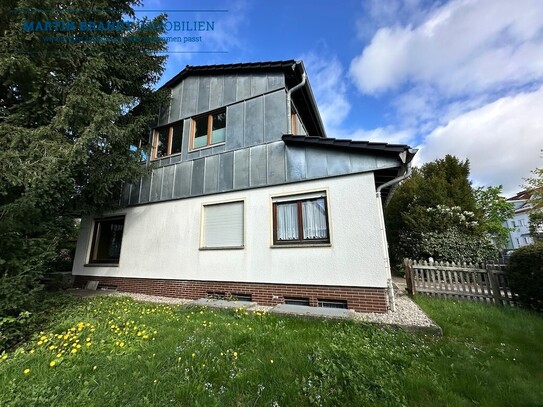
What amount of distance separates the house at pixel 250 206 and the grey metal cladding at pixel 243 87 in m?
0.04

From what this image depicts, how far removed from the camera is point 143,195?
30.5 feet

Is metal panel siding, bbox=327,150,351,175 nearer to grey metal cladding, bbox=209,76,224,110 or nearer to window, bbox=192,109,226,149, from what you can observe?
window, bbox=192,109,226,149

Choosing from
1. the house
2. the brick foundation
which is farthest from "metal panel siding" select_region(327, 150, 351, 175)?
the brick foundation

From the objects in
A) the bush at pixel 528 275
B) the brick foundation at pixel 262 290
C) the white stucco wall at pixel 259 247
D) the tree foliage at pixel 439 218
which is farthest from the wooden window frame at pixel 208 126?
the tree foliage at pixel 439 218

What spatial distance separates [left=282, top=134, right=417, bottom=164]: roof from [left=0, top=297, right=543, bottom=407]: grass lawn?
3.69 meters

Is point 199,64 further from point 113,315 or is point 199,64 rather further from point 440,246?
point 440,246

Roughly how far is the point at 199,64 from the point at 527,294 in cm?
1202

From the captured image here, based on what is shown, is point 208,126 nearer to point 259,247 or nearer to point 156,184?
point 156,184

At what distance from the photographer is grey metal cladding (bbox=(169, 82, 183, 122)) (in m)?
9.65

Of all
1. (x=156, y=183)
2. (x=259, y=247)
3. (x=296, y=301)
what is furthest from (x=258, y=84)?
(x=296, y=301)

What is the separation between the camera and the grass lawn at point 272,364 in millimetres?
2568

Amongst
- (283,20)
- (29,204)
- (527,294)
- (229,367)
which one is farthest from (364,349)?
(283,20)

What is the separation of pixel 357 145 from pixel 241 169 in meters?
3.48

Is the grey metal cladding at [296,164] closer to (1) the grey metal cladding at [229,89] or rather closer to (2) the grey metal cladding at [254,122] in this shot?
(2) the grey metal cladding at [254,122]
